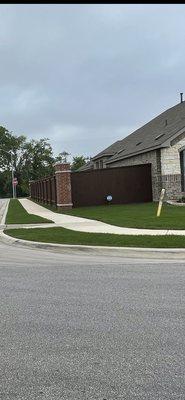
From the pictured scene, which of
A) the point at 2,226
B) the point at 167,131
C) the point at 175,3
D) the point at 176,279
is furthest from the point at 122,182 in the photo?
the point at 175,3

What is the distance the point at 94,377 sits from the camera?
14.6 ft

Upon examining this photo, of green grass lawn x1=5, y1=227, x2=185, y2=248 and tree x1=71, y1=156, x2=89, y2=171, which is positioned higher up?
tree x1=71, y1=156, x2=89, y2=171

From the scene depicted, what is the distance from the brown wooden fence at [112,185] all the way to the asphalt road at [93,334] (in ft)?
67.9

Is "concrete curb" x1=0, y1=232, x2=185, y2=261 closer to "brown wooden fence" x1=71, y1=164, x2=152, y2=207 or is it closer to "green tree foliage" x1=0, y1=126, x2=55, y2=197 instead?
"brown wooden fence" x1=71, y1=164, x2=152, y2=207

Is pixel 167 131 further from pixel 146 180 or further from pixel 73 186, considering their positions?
pixel 73 186

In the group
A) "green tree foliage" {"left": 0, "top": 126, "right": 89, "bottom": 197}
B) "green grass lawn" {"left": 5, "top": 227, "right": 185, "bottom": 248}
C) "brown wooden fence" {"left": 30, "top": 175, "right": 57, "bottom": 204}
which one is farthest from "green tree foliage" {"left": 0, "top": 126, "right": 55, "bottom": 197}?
"green grass lawn" {"left": 5, "top": 227, "right": 185, "bottom": 248}

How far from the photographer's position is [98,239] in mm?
14047

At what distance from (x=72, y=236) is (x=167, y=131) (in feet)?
51.0

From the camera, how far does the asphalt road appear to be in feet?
14.0

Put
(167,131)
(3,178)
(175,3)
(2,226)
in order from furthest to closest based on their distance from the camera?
(3,178) → (167,131) → (2,226) → (175,3)

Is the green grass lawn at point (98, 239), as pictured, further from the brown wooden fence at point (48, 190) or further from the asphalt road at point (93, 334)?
the brown wooden fence at point (48, 190)

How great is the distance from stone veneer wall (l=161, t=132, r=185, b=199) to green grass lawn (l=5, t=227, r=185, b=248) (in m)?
12.0

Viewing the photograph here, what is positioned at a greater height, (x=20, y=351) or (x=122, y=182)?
(x=122, y=182)

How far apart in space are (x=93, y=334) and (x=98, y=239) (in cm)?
842
